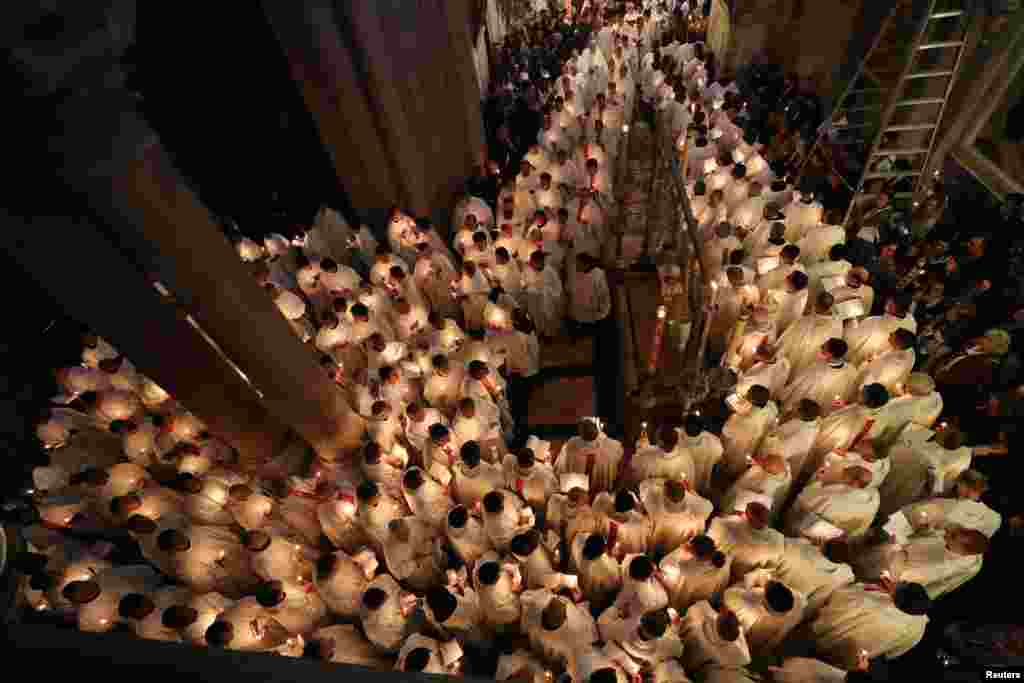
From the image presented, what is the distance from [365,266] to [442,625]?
4.25 m

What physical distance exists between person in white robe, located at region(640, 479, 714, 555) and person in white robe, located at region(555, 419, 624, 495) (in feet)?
1.15

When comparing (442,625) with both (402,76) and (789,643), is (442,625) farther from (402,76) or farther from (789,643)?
(402,76)

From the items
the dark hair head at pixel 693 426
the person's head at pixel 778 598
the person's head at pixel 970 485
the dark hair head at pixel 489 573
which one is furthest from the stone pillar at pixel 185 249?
the person's head at pixel 970 485

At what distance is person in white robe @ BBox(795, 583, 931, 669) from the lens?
2.88 meters

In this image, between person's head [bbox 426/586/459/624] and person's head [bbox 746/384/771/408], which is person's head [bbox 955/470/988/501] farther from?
person's head [bbox 426/586/459/624]

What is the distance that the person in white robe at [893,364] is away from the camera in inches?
154

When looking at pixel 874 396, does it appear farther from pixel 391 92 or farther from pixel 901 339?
pixel 391 92

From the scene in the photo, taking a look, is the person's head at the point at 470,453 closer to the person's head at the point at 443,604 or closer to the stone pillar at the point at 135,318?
the person's head at the point at 443,604

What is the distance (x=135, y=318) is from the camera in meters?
3.07

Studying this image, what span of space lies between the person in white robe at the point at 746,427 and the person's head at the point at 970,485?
3.72 feet

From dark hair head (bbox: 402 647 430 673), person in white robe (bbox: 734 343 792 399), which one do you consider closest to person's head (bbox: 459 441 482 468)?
dark hair head (bbox: 402 647 430 673)

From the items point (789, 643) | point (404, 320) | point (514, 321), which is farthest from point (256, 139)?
point (789, 643)

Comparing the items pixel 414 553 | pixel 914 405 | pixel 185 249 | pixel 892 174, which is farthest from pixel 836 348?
pixel 185 249

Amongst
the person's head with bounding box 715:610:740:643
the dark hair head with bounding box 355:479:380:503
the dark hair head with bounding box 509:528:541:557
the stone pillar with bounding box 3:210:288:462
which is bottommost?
the person's head with bounding box 715:610:740:643
